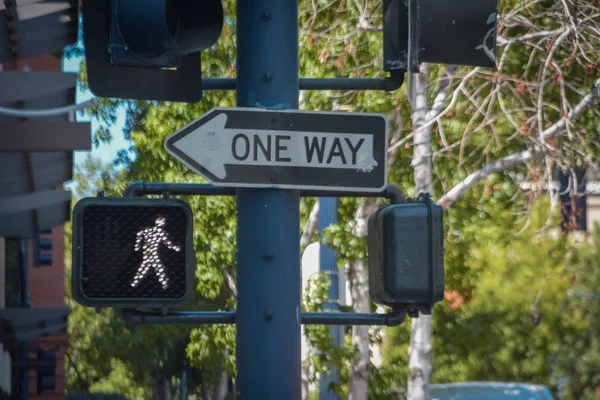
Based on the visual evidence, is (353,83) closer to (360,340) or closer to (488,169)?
(488,169)

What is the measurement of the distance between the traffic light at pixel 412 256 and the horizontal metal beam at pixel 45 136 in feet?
24.2

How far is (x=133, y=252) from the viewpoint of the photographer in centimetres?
397

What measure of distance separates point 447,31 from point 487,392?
38.9ft

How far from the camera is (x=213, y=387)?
34.0m

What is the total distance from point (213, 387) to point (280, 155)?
99.8 feet

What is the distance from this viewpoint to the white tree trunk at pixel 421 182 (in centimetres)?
1359

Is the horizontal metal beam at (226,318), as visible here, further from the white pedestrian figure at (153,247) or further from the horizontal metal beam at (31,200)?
the horizontal metal beam at (31,200)

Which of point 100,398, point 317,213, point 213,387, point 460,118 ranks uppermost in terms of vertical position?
point 460,118

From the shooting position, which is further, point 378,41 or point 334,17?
point 334,17

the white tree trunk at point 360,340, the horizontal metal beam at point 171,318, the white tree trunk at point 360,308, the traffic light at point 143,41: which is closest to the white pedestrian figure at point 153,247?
the horizontal metal beam at point 171,318

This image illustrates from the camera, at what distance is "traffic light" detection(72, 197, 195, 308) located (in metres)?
3.95

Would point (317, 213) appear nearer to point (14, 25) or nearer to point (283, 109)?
point (14, 25)

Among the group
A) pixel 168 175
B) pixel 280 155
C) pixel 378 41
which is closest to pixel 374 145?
pixel 280 155

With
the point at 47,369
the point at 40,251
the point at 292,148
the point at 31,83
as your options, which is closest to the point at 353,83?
the point at 292,148
